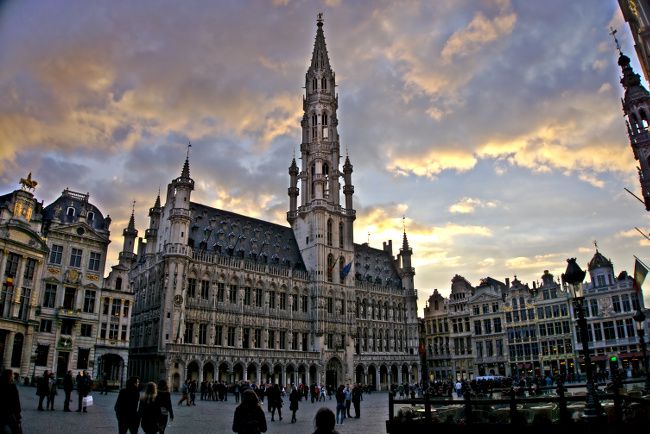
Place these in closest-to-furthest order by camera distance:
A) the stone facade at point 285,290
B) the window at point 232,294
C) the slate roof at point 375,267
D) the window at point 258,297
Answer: the stone facade at point 285,290
the window at point 232,294
the window at point 258,297
the slate roof at point 375,267

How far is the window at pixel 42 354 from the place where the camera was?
43312mm

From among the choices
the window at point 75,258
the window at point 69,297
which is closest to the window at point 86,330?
the window at point 69,297

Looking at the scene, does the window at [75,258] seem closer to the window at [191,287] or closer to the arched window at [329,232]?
the window at [191,287]

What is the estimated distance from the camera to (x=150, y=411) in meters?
11.0

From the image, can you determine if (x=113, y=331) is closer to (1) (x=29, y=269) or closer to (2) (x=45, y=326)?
(2) (x=45, y=326)

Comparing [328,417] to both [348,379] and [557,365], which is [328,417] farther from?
[557,365]

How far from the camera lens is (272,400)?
23.3m

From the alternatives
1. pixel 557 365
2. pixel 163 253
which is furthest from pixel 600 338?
pixel 163 253

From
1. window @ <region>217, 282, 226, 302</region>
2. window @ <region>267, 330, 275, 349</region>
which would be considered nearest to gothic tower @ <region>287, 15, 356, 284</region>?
window @ <region>267, 330, 275, 349</region>

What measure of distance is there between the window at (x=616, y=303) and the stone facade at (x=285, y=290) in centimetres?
2950

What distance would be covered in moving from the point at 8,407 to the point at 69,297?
133 feet

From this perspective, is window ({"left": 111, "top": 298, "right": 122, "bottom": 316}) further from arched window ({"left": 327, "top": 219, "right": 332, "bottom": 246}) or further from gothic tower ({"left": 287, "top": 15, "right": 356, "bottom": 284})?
arched window ({"left": 327, "top": 219, "right": 332, "bottom": 246})

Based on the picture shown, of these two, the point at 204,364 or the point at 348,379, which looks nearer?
the point at 204,364

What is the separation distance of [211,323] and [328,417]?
2112 inches
